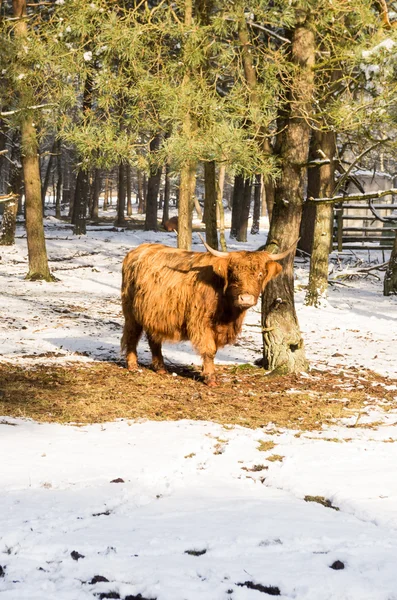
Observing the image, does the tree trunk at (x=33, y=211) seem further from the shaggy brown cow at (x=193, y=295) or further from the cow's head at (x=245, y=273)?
the cow's head at (x=245, y=273)

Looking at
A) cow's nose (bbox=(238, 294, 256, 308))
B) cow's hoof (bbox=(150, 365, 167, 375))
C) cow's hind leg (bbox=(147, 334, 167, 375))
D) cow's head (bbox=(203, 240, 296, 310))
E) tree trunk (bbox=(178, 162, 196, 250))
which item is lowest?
cow's hoof (bbox=(150, 365, 167, 375))

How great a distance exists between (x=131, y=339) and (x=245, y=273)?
1.98m

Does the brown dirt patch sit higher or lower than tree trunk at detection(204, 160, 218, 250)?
lower

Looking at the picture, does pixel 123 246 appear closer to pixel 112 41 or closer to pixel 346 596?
pixel 112 41

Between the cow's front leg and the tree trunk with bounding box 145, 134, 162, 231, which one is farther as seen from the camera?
the tree trunk with bounding box 145, 134, 162, 231

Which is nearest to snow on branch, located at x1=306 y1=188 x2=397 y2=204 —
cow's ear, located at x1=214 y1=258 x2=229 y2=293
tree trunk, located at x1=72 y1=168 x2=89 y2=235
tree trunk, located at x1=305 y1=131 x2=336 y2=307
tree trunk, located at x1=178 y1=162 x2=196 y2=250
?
cow's ear, located at x1=214 y1=258 x2=229 y2=293

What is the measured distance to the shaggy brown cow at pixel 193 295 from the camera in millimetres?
7793

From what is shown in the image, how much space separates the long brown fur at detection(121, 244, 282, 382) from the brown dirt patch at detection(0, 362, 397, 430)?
49cm

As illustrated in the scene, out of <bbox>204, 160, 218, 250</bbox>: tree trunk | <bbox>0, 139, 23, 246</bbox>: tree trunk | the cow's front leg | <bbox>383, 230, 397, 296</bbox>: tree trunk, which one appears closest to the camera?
the cow's front leg

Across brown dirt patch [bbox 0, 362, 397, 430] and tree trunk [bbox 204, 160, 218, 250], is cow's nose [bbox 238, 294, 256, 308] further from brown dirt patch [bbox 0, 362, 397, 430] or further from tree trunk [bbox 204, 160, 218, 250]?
tree trunk [bbox 204, 160, 218, 250]

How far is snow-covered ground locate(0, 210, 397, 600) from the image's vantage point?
3041 millimetres

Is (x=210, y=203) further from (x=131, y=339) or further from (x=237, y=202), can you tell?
(x=237, y=202)

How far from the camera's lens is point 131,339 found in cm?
885

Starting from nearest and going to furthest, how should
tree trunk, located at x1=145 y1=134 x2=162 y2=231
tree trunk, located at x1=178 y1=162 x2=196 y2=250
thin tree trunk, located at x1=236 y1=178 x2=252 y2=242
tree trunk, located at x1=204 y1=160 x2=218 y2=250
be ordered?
1. tree trunk, located at x1=178 y1=162 x2=196 y2=250
2. tree trunk, located at x1=204 y1=160 x2=218 y2=250
3. thin tree trunk, located at x1=236 y1=178 x2=252 y2=242
4. tree trunk, located at x1=145 y1=134 x2=162 y2=231
